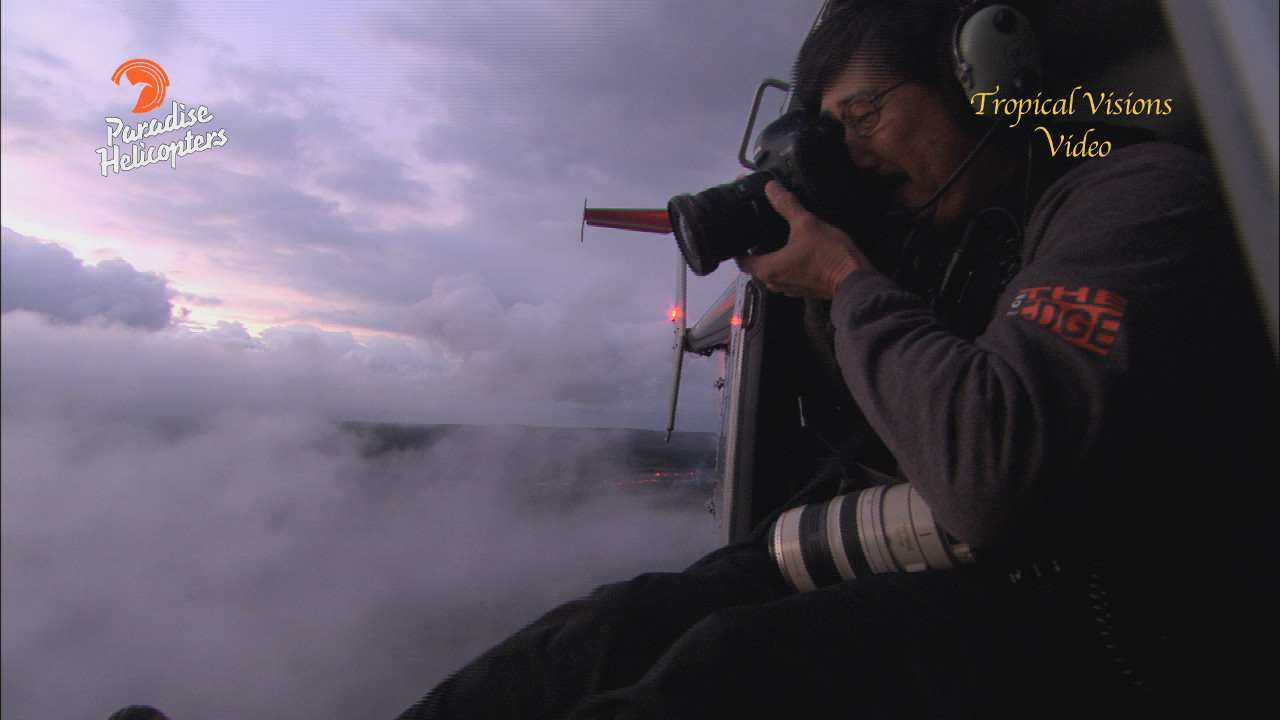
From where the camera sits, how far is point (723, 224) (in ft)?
2.52

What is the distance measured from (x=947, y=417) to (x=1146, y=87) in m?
0.66

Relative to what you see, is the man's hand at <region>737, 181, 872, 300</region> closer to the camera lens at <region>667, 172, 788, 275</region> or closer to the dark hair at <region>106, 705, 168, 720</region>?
the camera lens at <region>667, 172, 788, 275</region>

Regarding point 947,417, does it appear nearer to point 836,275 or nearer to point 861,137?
point 836,275

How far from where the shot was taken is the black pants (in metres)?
0.48

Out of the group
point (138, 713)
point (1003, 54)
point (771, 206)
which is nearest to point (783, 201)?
point (771, 206)

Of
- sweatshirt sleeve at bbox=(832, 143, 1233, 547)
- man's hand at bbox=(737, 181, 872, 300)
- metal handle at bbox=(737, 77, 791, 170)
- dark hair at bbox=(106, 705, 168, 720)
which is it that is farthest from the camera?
metal handle at bbox=(737, 77, 791, 170)

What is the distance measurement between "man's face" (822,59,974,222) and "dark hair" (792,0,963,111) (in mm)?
22

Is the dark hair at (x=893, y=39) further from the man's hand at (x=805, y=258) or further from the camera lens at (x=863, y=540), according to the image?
the camera lens at (x=863, y=540)

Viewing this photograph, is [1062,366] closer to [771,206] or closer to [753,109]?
[771,206]

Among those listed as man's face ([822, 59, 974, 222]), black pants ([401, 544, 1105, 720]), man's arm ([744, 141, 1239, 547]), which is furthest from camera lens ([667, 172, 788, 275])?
black pants ([401, 544, 1105, 720])

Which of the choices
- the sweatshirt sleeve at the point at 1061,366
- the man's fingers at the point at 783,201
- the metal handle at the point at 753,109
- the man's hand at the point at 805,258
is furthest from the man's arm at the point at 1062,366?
the metal handle at the point at 753,109

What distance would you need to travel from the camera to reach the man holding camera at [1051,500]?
427 mm

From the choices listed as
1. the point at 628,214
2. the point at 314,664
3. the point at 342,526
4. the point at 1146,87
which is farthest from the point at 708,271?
the point at 342,526

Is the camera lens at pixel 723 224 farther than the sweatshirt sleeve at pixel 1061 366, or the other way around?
the camera lens at pixel 723 224
